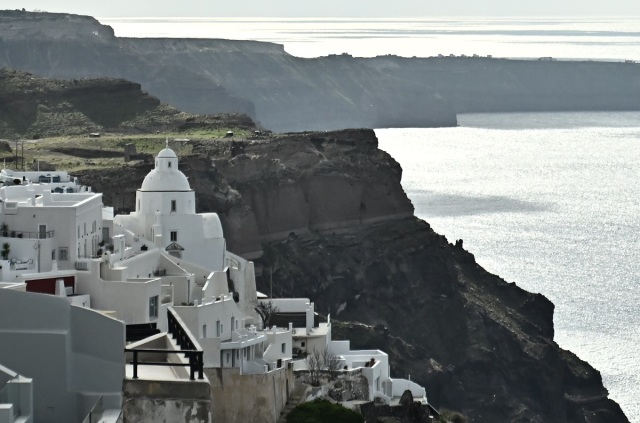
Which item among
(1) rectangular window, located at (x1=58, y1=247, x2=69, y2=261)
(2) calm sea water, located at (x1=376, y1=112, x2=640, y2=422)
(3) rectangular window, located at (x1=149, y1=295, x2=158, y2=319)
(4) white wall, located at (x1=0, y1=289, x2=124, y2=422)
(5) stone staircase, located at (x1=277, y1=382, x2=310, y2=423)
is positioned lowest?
(2) calm sea water, located at (x1=376, y1=112, x2=640, y2=422)

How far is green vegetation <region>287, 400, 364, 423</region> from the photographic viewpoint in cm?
2775

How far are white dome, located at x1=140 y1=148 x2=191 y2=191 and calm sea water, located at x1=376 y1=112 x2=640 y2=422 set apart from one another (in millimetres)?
28075

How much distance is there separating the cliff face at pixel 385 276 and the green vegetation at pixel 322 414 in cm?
2751

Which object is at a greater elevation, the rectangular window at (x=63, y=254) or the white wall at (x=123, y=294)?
the rectangular window at (x=63, y=254)

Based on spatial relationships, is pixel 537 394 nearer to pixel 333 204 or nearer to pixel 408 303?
pixel 408 303

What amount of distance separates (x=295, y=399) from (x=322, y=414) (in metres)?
1.60

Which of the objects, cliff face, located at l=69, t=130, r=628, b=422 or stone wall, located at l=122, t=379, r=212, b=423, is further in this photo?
cliff face, located at l=69, t=130, r=628, b=422

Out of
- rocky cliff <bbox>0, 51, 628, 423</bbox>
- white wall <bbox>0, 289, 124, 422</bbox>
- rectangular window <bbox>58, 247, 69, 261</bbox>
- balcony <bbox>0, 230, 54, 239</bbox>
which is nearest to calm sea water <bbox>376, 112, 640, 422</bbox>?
rocky cliff <bbox>0, 51, 628, 423</bbox>

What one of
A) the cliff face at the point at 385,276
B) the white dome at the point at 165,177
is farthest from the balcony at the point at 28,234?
the cliff face at the point at 385,276

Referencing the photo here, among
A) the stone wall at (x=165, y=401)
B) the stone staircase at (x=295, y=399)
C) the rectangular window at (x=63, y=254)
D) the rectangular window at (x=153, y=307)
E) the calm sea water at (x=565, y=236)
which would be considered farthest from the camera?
the calm sea water at (x=565, y=236)

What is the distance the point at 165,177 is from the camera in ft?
136

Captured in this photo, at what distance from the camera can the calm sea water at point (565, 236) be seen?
81312 millimetres

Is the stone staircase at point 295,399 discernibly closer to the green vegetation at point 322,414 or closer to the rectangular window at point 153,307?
the green vegetation at point 322,414

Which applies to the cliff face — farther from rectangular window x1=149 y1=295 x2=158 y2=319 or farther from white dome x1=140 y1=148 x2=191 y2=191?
→ rectangular window x1=149 y1=295 x2=158 y2=319
